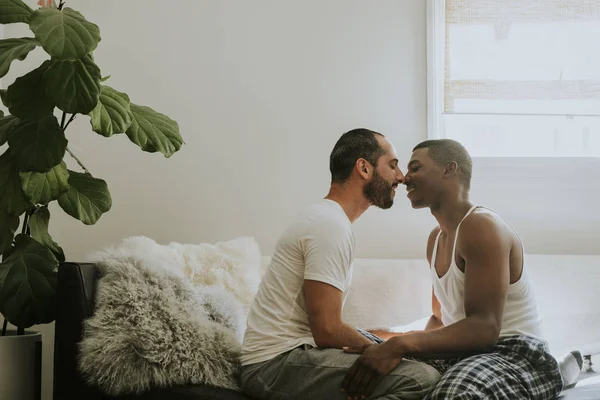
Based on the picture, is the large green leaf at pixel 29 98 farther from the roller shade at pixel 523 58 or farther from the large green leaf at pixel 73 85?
the roller shade at pixel 523 58

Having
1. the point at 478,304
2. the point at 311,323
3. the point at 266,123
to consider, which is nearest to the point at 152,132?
the point at 266,123

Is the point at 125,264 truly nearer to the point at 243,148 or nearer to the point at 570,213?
the point at 243,148

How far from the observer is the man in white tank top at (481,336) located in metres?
1.96

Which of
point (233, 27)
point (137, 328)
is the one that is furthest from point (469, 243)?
point (233, 27)

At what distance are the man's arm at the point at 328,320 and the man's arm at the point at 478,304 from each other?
12 cm

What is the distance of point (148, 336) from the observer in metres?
2.10

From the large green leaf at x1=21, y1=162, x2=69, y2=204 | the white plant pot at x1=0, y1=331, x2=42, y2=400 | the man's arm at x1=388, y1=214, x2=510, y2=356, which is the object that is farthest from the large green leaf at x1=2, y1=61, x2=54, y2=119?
the man's arm at x1=388, y1=214, x2=510, y2=356

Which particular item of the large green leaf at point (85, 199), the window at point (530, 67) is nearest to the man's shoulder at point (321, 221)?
the large green leaf at point (85, 199)

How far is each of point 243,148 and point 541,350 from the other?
189 cm

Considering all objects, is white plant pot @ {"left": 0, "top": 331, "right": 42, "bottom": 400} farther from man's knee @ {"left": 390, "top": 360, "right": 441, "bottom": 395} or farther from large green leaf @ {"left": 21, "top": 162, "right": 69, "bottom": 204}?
man's knee @ {"left": 390, "top": 360, "right": 441, "bottom": 395}

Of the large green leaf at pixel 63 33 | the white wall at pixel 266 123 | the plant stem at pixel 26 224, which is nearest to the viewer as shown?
the large green leaf at pixel 63 33

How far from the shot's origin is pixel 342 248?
6.95 ft

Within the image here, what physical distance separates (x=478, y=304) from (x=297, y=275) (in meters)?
0.53

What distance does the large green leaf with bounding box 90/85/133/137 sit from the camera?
258cm
